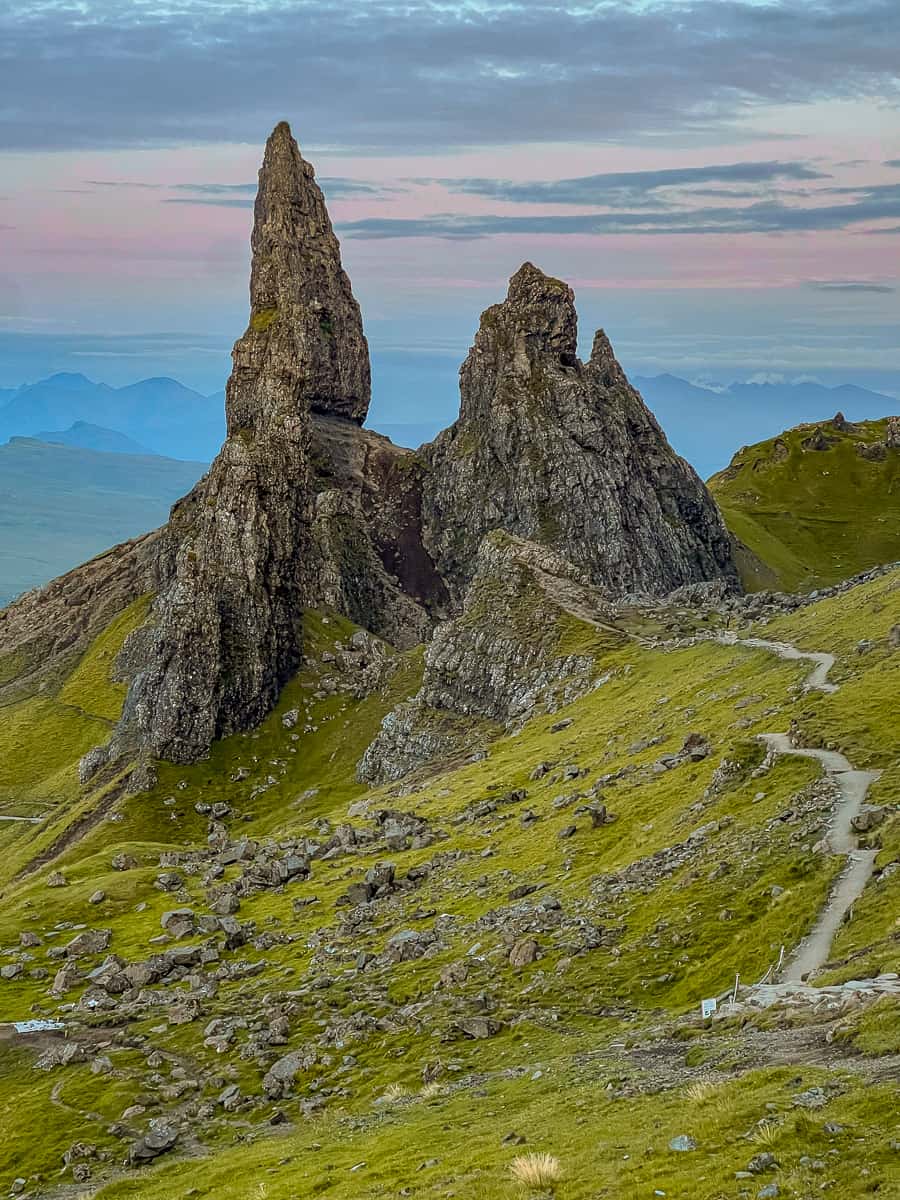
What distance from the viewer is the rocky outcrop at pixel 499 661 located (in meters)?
155

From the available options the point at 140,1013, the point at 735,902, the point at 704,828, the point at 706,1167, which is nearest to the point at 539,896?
the point at 704,828

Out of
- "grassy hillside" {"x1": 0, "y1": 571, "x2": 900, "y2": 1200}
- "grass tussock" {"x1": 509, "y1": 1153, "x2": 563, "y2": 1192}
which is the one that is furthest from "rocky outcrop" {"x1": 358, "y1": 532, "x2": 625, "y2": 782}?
"grass tussock" {"x1": 509, "y1": 1153, "x2": 563, "y2": 1192}

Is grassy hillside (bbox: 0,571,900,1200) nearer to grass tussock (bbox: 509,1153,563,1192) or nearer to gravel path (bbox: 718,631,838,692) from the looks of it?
grass tussock (bbox: 509,1153,563,1192)

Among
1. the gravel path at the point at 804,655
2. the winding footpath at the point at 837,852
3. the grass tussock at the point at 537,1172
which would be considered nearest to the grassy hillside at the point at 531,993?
the grass tussock at the point at 537,1172

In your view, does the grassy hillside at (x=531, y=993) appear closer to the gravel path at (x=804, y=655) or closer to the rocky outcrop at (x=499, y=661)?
the gravel path at (x=804, y=655)

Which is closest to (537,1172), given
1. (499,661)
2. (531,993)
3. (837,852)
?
(531,993)

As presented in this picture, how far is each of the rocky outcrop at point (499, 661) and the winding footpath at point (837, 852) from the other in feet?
234

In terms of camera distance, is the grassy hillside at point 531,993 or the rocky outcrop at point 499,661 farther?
the rocky outcrop at point 499,661

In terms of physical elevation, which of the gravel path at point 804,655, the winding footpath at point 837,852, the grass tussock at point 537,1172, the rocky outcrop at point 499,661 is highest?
the grass tussock at point 537,1172

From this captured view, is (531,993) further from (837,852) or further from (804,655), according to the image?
(804,655)

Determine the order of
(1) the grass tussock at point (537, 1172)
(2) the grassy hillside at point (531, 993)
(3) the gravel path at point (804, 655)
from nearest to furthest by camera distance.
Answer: (1) the grass tussock at point (537, 1172), (2) the grassy hillside at point (531, 993), (3) the gravel path at point (804, 655)

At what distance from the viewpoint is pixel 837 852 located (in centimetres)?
5991

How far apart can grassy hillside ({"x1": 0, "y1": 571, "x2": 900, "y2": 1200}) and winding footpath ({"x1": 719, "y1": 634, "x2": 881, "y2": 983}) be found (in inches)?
32.7

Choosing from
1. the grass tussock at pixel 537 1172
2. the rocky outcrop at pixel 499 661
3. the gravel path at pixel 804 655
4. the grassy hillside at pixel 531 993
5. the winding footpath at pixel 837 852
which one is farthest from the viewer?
the rocky outcrop at pixel 499 661
